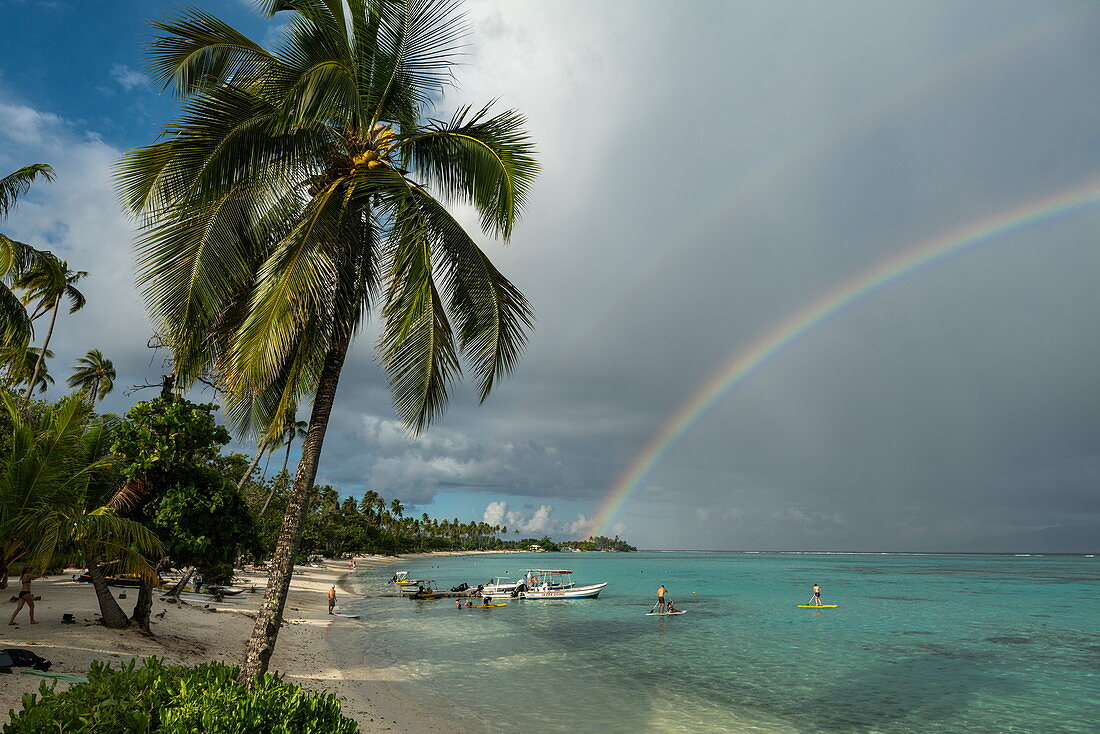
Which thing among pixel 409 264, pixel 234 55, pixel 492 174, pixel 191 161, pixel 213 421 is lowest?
pixel 213 421

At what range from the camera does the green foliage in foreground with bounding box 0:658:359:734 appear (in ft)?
17.9

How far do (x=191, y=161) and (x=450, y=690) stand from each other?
1751 centimetres

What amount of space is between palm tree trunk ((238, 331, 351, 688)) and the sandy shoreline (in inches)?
95.8

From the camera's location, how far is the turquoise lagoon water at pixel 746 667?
61.4 feet

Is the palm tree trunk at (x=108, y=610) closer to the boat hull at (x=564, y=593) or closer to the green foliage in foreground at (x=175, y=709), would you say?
the green foliage in foreground at (x=175, y=709)

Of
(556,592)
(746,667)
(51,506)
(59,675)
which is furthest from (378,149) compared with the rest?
(556,592)

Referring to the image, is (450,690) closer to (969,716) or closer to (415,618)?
(969,716)

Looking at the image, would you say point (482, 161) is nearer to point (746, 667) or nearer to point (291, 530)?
point (291, 530)

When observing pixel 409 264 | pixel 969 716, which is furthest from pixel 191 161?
pixel 969 716

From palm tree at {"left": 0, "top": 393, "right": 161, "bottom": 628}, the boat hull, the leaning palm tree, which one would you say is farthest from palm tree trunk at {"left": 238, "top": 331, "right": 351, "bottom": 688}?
the boat hull

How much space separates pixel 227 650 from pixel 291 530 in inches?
583

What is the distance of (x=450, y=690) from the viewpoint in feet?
65.6

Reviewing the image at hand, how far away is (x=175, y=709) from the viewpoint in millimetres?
5758

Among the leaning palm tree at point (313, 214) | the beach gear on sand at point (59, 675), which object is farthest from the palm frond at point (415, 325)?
the beach gear on sand at point (59, 675)
